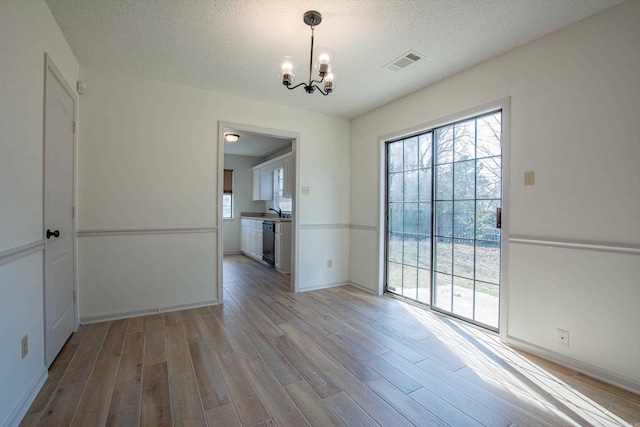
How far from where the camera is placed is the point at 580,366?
2037mm

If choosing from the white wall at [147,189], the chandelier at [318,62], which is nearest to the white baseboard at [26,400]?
the white wall at [147,189]

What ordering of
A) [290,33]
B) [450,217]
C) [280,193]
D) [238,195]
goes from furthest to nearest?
[238,195]
[280,193]
[450,217]
[290,33]

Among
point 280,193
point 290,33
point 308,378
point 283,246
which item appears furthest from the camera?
point 280,193

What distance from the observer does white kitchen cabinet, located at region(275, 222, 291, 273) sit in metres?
5.11

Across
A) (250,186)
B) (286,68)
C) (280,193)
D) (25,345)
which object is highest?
(286,68)

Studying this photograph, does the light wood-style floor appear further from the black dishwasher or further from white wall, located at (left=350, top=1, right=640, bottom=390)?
the black dishwasher

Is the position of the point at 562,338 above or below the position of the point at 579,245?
below

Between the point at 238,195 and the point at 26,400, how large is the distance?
19.4ft

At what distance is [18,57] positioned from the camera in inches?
62.2

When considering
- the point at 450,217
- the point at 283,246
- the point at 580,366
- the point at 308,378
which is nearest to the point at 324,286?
the point at 283,246

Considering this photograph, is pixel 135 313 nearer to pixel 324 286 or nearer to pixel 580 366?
pixel 324 286

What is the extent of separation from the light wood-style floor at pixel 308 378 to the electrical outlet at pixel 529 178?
1.38 m

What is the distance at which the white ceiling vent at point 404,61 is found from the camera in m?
2.55

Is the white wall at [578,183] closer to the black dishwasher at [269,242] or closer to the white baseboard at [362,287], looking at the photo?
the white baseboard at [362,287]
